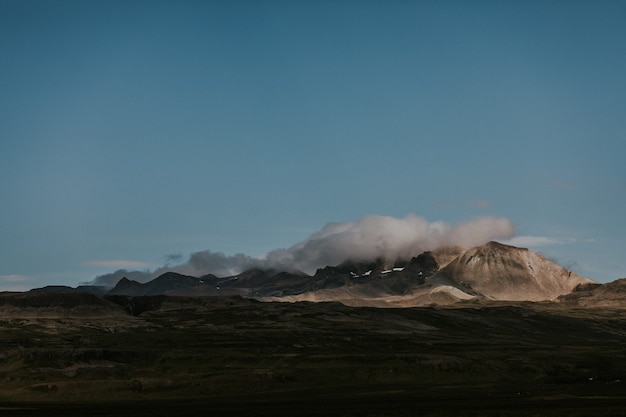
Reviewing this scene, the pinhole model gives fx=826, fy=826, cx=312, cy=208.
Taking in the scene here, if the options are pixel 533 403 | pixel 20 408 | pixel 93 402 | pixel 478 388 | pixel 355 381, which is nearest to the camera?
pixel 533 403

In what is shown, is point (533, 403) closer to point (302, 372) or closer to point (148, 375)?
point (302, 372)

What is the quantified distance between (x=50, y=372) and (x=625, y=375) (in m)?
134

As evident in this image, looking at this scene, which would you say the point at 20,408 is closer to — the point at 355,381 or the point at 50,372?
the point at 50,372

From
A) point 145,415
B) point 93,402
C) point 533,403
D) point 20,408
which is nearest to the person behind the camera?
point 145,415

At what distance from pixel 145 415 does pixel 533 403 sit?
204ft

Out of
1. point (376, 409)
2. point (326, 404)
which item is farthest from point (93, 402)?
point (376, 409)

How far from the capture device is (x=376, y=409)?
127 meters

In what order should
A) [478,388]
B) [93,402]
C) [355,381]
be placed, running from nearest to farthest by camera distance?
1. [93,402]
2. [478,388]
3. [355,381]

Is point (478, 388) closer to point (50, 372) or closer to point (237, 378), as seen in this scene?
point (237, 378)

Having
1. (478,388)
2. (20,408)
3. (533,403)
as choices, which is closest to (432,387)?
(478,388)

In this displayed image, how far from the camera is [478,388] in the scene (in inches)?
6826

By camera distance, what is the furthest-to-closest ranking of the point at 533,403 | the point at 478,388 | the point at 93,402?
1. the point at 478,388
2. the point at 93,402
3. the point at 533,403

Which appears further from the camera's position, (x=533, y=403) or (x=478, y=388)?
(x=478, y=388)

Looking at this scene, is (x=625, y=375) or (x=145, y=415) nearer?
(x=145, y=415)
